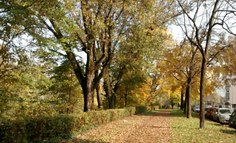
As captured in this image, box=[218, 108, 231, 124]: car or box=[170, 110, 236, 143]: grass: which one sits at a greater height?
box=[218, 108, 231, 124]: car

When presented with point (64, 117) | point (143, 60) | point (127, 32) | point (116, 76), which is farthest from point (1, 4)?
point (116, 76)

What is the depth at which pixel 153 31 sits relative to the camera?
22797mm

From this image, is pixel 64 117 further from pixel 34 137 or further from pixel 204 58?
pixel 204 58

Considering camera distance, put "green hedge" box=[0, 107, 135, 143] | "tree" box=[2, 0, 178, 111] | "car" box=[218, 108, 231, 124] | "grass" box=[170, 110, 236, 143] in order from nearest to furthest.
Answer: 1. "green hedge" box=[0, 107, 135, 143]
2. "grass" box=[170, 110, 236, 143]
3. "tree" box=[2, 0, 178, 111]
4. "car" box=[218, 108, 231, 124]

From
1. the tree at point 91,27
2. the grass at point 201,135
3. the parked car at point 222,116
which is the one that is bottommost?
the grass at point 201,135

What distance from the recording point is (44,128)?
1136 centimetres

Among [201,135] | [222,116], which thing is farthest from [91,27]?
[222,116]

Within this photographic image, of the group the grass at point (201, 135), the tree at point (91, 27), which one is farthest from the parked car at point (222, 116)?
the tree at point (91, 27)

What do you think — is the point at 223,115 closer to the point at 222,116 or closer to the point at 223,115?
the point at 223,115

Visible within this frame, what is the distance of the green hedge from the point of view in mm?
9188

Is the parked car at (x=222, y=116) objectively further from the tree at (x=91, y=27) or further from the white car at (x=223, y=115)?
the tree at (x=91, y=27)

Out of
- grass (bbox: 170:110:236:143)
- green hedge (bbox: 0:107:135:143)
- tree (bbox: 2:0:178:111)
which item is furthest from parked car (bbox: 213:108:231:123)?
green hedge (bbox: 0:107:135:143)

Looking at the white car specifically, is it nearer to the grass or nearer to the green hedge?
the grass

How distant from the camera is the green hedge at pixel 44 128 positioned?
919 centimetres
